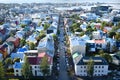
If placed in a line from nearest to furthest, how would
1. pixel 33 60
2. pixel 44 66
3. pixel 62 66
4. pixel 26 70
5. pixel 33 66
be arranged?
pixel 26 70, pixel 44 66, pixel 33 66, pixel 33 60, pixel 62 66

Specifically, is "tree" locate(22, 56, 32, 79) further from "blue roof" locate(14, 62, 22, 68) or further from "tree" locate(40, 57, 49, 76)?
"blue roof" locate(14, 62, 22, 68)

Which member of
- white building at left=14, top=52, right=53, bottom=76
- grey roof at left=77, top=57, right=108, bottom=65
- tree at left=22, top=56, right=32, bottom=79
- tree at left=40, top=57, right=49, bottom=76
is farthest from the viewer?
grey roof at left=77, top=57, right=108, bottom=65

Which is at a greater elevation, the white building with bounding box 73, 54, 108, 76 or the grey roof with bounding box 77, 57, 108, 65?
the grey roof with bounding box 77, 57, 108, 65

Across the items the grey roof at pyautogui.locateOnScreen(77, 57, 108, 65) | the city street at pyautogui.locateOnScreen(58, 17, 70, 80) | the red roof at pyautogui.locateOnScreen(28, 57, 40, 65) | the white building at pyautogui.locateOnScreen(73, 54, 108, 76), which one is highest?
the red roof at pyautogui.locateOnScreen(28, 57, 40, 65)

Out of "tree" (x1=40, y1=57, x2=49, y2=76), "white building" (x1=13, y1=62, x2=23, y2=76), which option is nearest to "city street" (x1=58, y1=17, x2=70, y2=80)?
"tree" (x1=40, y1=57, x2=49, y2=76)

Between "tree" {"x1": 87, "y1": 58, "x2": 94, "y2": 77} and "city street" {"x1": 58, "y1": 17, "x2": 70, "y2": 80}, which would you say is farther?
"city street" {"x1": 58, "y1": 17, "x2": 70, "y2": 80}

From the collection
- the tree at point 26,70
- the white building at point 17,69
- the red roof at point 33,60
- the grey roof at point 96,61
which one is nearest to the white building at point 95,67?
the grey roof at point 96,61

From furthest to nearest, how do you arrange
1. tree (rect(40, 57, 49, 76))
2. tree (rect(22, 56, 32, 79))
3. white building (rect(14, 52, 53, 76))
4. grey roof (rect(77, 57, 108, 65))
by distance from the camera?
grey roof (rect(77, 57, 108, 65)) → white building (rect(14, 52, 53, 76)) → tree (rect(40, 57, 49, 76)) → tree (rect(22, 56, 32, 79))

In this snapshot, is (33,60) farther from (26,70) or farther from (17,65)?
(26,70)

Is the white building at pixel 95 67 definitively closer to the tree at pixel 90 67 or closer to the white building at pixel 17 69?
the tree at pixel 90 67

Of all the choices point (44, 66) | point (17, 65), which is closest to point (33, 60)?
point (17, 65)

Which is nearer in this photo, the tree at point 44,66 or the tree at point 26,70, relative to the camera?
the tree at point 26,70
